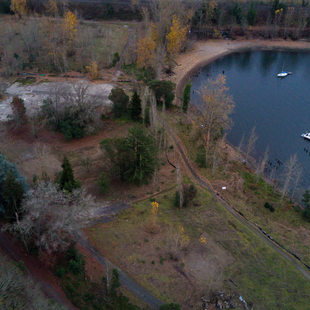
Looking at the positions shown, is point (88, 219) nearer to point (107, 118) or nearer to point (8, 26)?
point (107, 118)

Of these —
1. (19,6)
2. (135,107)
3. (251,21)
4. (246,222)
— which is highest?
(19,6)

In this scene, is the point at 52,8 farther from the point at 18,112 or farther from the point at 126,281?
the point at 126,281

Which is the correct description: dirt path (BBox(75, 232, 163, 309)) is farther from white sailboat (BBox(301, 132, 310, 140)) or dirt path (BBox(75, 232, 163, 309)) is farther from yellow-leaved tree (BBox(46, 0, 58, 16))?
yellow-leaved tree (BBox(46, 0, 58, 16))

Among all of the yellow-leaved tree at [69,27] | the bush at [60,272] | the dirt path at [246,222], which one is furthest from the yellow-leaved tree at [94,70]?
the bush at [60,272]

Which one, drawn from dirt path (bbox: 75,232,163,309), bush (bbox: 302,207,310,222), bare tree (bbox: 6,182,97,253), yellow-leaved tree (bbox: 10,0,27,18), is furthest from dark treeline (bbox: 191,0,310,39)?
bare tree (bbox: 6,182,97,253)

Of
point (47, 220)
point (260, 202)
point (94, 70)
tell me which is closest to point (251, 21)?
point (94, 70)
